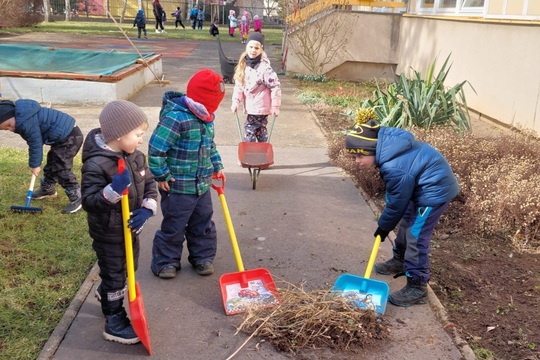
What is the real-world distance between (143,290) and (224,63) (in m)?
10.4

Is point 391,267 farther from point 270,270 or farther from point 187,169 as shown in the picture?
point 187,169

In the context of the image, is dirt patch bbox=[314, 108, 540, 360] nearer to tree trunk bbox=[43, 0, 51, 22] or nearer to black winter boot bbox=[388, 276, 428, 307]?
black winter boot bbox=[388, 276, 428, 307]

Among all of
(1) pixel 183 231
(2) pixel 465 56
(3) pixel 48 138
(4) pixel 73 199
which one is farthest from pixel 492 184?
(2) pixel 465 56

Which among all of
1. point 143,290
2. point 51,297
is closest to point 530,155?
point 143,290

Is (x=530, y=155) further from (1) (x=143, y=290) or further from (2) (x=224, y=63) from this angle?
(2) (x=224, y=63)

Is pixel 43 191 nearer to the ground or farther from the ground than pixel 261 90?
nearer to the ground

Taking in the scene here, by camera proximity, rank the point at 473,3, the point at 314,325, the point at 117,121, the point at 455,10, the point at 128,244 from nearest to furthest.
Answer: the point at 117,121 → the point at 128,244 → the point at 314,325 → the point at 473,3 → the point at 455,10

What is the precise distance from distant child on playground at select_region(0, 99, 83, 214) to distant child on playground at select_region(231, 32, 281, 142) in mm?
2186

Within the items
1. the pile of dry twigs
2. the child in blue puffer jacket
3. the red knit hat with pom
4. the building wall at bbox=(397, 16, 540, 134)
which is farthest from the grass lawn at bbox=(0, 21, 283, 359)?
the building wall at bbox=(397, 16, 540, 134)

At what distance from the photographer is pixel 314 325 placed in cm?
335

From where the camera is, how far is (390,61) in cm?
1546

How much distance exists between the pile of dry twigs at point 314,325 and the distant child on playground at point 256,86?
3.45m

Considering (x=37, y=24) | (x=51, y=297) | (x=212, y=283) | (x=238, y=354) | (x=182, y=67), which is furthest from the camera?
(x=37, y=24)

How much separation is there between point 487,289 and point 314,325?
1613mm
